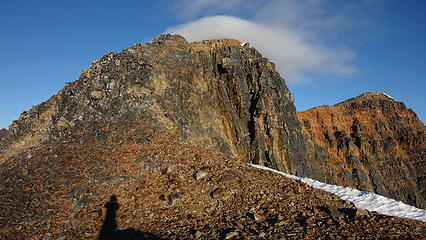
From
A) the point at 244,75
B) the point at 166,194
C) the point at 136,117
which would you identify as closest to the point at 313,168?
the point at 244,75

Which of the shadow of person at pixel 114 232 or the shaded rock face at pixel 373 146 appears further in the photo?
the shaded rock face at pixel 373 146

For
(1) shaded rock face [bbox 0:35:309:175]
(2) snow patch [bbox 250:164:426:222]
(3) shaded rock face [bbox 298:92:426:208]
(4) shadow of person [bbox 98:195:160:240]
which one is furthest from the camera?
(3) shaded rock face [bbox 298:92:426:208]

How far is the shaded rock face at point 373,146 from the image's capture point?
1993 inches

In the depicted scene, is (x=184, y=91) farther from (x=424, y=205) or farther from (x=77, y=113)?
(x=424, y=205)

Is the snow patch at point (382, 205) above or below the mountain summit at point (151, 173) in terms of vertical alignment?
below

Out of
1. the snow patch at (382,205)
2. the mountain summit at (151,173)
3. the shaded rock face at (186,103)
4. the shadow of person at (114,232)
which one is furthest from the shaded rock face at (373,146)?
the shadow of person at (114,232)

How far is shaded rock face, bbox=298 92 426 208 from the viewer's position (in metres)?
50.6

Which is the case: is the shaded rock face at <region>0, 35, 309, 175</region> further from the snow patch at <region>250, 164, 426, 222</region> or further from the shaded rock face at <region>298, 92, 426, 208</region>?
the shaded rock face at <region>298, 92, 426, 208</region>

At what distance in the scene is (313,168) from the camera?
37125 millimetres

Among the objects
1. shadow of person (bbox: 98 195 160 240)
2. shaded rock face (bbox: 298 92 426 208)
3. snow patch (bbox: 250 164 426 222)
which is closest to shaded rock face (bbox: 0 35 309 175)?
shadow of person (bbox: 98 195 160 240)

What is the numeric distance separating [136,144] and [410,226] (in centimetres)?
1107

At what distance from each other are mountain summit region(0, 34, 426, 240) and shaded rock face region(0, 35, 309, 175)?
12 cm

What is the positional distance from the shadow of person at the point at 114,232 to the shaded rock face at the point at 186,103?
6.59 m

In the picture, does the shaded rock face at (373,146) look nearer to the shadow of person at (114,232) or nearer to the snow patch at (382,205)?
the snow patch at (382,205)
